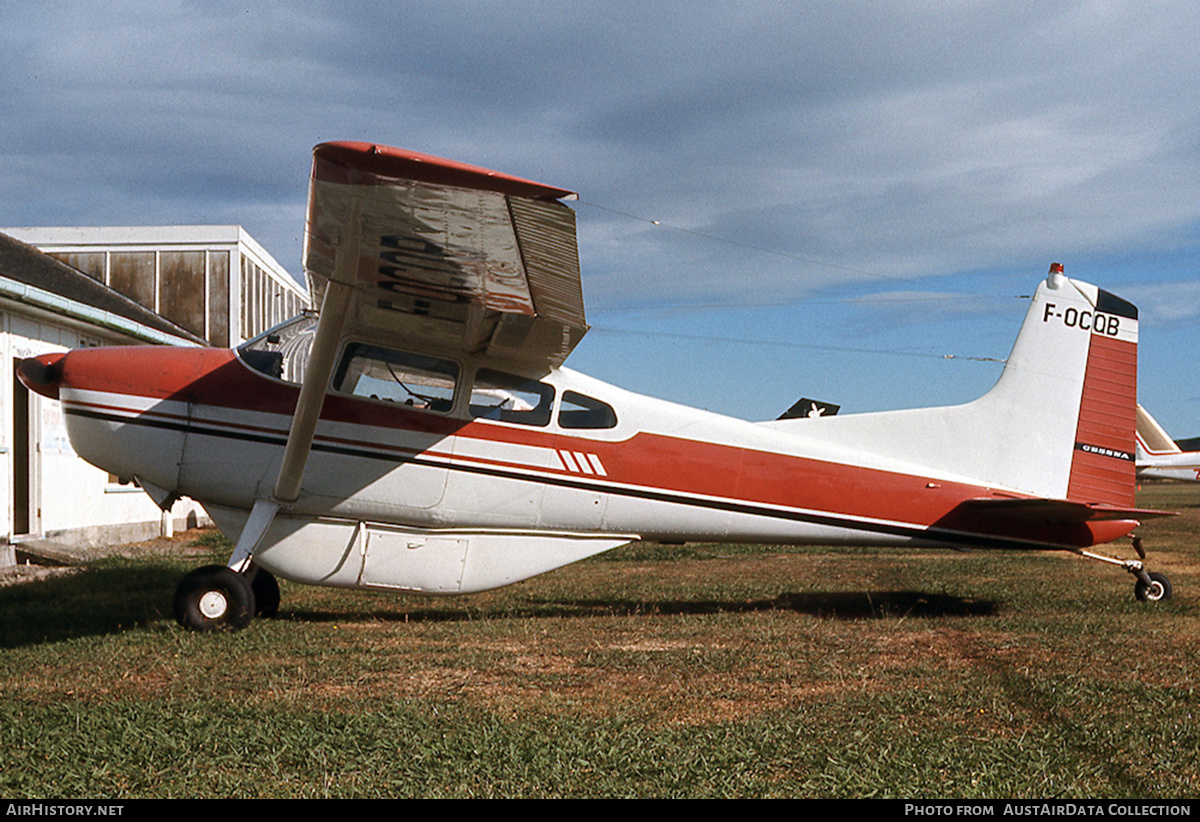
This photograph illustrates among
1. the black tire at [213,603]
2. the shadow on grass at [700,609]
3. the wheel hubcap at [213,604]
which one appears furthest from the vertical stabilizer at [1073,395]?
the wheel hubcap at [213,604]

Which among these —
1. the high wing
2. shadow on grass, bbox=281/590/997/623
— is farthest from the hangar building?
shadow on grass, bbox=281/590/997/623

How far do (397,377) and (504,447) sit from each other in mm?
937

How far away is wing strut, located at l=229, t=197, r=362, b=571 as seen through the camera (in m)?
5.57

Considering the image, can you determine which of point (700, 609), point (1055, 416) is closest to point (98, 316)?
point (700, 609)

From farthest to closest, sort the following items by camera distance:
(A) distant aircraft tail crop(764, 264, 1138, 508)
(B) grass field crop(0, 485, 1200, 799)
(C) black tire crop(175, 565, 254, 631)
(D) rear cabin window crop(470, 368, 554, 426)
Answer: (A) distant aircraft tail crop(764, 264, 1138, 508) < (D) rear cabin window crop(470, 368, 554, 426) < (C) black tire crop(175, 565, 254, 631) < (B) grass field crop(0, 485, 1200, 799)

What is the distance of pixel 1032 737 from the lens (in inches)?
151

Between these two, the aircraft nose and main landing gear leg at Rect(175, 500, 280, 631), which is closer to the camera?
main landing gear leg at Rect(175, 500, 280, 631)

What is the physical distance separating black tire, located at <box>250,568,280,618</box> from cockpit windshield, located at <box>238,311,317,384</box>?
161 centimetres

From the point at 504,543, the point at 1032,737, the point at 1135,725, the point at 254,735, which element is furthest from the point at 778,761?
the point at 504,543

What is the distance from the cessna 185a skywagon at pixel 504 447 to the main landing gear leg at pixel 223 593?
1 centimetres

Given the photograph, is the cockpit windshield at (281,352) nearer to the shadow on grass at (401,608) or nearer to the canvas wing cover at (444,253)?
the canvas wing cover at (444,253)

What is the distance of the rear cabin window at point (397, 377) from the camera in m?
6.71

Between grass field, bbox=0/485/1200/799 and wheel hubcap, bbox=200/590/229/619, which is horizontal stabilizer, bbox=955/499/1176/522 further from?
wheel hubcap, bbox=200/590/229/619

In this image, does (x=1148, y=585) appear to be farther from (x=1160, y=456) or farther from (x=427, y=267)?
(x=1160, y=456)
